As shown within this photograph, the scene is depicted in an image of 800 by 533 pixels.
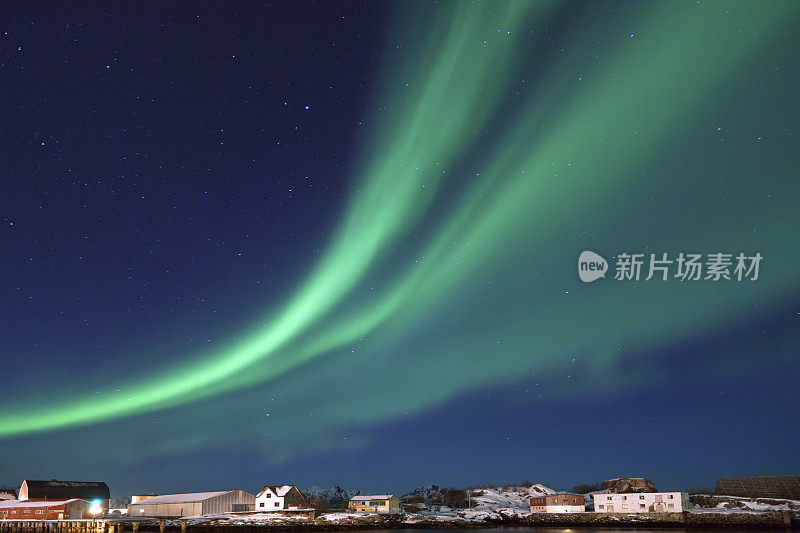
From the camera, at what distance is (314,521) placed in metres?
90.8

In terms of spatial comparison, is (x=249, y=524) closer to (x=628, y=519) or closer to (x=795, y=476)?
(x=628, y=519)

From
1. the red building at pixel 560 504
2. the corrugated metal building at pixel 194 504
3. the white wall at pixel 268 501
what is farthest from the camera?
the red building at pixel 560 504

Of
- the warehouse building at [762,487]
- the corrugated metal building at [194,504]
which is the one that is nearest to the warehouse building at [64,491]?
the corrugated metal building at [194,504]

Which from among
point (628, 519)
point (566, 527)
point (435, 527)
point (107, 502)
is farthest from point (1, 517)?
point (628, 519)

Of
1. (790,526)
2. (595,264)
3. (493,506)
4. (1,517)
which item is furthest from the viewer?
(493,506)

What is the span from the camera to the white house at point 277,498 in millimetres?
103838

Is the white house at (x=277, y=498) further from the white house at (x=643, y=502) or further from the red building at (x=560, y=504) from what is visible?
the white house at (x=643, y=502)

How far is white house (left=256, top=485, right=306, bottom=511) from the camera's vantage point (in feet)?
341

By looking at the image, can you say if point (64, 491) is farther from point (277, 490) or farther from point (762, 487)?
point (762, 487)

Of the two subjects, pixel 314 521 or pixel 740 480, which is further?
pixel 740 480

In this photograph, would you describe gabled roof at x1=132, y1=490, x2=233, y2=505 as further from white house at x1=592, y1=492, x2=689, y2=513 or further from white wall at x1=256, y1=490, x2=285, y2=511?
white house at x1=592, y1=492, x2=689, y2=513

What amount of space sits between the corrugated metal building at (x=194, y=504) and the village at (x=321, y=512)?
0.49 ft

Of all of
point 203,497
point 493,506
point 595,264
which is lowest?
point 493,506

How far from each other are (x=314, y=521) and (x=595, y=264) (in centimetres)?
6838
